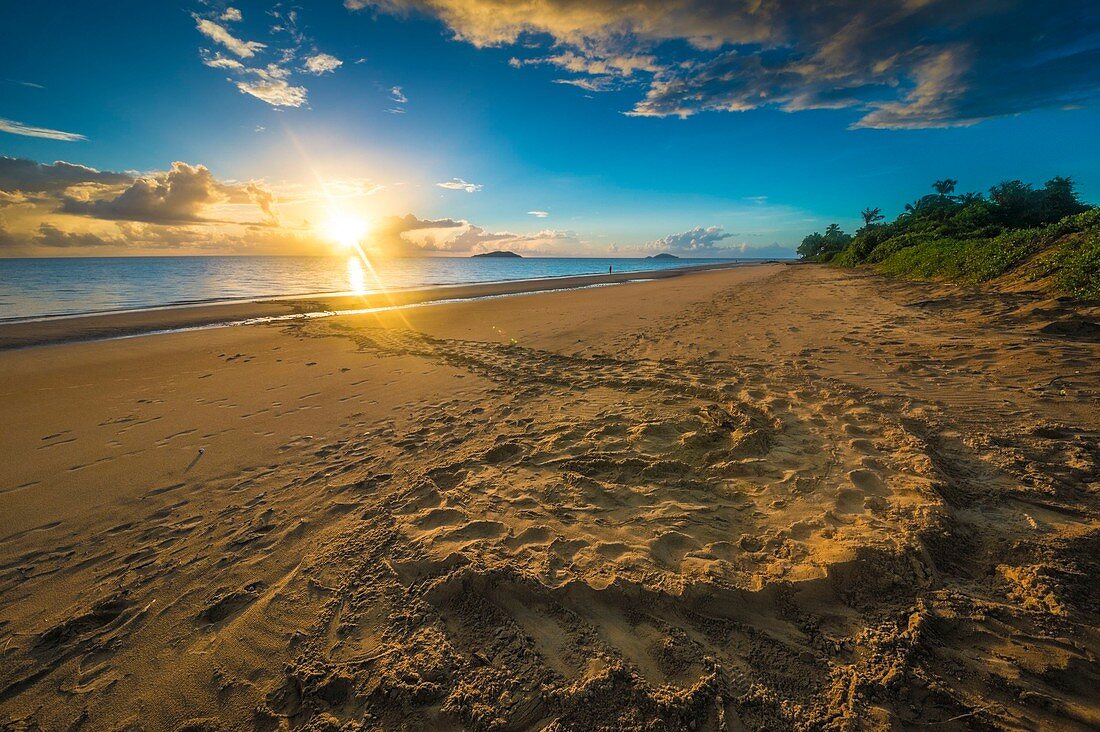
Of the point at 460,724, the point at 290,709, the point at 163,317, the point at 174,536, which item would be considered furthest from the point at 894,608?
the point at 163,317

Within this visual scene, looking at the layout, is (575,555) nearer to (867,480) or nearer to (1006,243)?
(867,480)

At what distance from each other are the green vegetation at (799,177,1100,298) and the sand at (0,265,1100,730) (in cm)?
569

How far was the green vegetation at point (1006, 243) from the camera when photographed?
948 centimetres

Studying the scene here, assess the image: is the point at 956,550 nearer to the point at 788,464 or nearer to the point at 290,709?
the point at 788,464

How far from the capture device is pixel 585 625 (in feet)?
7.64

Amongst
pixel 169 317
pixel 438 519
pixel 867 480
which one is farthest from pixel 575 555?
pixel 169 317

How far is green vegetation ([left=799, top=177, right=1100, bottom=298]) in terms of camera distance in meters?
9.48

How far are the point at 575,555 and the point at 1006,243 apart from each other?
1873cm

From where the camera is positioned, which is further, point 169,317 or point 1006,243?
point 169,317

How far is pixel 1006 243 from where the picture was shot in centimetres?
1294

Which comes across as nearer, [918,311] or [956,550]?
[956,550]

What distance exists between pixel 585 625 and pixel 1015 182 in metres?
45.4

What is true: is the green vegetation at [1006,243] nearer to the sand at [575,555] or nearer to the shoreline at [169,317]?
the sand at [575,555]

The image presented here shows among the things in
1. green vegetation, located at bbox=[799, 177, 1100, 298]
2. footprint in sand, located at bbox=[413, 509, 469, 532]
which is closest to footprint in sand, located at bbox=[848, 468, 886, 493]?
footprint in sand, located at bbox=[413, 509, 469, 532]
